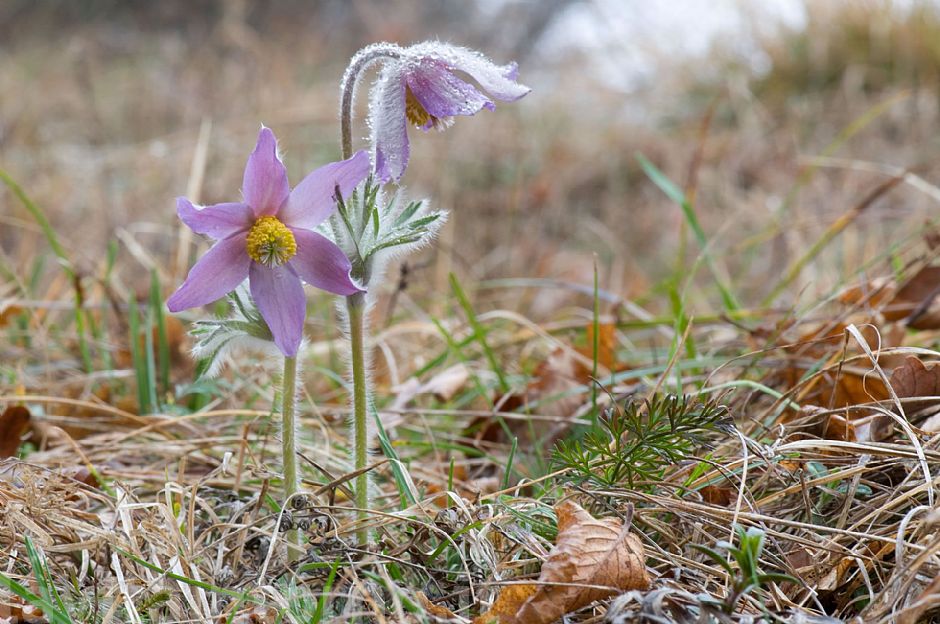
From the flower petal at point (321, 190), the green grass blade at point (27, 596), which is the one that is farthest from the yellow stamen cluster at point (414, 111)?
the green grass blade at point (27, 596)

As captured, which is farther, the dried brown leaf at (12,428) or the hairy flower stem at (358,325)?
the dried brown leaf at (12,428)

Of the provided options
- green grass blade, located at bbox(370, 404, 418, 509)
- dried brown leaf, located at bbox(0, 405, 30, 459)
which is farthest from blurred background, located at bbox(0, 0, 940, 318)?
green grass blade, located at bbox(370, 404, 418, 509)

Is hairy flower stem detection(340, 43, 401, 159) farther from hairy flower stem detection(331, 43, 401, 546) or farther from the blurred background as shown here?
the blurred background

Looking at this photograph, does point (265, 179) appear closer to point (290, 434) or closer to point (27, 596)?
point (290, 434)

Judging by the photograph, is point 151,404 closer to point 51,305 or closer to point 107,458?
point 107,458

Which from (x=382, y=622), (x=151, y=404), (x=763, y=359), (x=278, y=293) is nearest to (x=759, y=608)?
(x=382, y=622)

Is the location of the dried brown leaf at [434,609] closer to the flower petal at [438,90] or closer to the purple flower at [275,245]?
the purple flower at [275,245]
